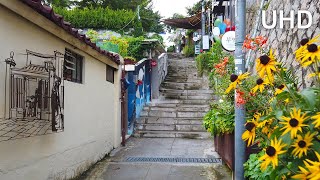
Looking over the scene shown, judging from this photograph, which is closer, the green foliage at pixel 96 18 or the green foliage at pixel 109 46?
the green foliage at pixel 109 46

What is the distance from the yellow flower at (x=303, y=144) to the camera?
7.48 feet

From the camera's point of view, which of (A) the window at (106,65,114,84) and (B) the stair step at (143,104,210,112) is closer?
(A) the window at (106,65,114,84)

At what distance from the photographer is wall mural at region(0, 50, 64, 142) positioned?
14.7 ft

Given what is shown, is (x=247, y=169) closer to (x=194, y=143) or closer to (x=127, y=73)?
(x=194, y=143)

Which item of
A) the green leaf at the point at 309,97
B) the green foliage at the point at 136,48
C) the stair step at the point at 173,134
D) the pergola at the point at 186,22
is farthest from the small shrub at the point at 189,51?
the green leaf at the point at 309,97

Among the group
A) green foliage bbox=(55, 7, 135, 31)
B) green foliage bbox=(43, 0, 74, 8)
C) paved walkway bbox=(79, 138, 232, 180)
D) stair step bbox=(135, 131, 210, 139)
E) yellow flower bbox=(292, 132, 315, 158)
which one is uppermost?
green foliage bbox=(43, 0, 74, 8)

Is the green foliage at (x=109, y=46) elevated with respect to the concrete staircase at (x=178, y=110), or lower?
elevated

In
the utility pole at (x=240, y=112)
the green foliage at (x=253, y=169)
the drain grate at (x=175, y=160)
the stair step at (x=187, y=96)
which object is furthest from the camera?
the stair step at (x=187, y=96)

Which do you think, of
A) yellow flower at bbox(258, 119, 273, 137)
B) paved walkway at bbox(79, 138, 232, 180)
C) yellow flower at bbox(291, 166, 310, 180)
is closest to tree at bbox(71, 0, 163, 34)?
paved walkway at bbox(79, 138, 232, 180)

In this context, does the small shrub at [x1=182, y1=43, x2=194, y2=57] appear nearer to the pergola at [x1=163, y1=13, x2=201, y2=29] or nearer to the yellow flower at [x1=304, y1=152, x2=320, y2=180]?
the pergola at [x1=163, y1=13, x2=201, y2=29]

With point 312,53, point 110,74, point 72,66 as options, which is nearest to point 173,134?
point 110,74

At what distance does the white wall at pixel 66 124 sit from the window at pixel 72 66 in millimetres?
121

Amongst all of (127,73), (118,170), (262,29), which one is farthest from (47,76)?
(127,73)

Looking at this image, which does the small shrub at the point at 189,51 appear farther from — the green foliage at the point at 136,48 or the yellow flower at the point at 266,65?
the yellow flower at the point at 266,65
